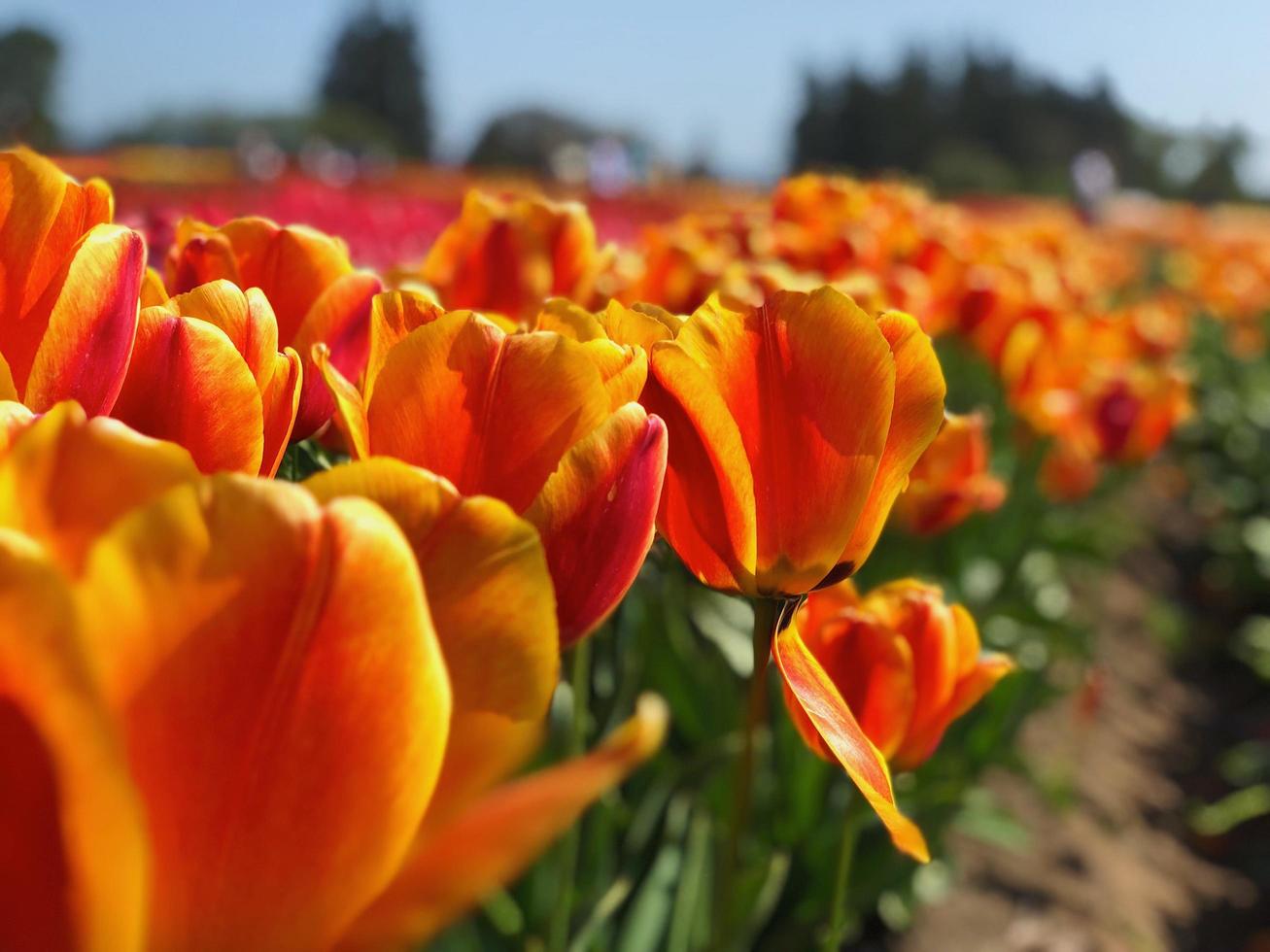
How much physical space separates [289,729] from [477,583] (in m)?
0.07

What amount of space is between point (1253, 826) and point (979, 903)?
4.53 ft

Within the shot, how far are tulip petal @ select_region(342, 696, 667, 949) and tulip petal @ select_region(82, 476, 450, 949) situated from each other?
3 centimetres

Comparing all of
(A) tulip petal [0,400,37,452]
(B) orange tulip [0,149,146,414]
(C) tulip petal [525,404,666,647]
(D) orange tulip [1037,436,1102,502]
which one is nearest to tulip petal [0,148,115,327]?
(B) orange tulip [0,149,146,414]

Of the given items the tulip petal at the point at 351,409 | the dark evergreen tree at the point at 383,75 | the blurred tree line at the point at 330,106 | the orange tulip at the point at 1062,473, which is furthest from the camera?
the dark evergreen tree at the point at 383,75

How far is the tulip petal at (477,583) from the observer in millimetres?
395

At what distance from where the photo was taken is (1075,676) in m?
3.72

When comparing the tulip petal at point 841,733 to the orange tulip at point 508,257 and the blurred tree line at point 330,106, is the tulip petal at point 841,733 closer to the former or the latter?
the orange tulip at point 508,257

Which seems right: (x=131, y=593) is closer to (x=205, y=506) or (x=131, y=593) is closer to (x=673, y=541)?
(x=205, y=506)

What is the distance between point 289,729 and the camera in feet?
1.20

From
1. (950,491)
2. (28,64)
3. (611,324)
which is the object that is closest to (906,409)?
(611,324)

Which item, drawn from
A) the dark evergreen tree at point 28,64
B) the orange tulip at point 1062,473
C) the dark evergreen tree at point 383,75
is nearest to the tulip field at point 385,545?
the orange tulip at point 1062,473

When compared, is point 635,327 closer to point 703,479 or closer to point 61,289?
point 703,479

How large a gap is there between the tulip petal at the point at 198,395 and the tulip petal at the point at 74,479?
0.16 meters

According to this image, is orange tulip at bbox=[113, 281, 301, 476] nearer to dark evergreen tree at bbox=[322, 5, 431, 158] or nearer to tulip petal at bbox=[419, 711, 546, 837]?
tulip petal at bbox=[419, 711, 546, 837]
